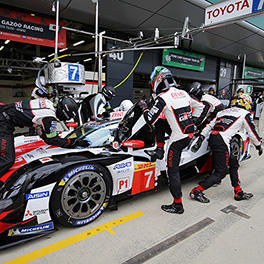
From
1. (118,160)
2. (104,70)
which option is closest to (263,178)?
(118,160)

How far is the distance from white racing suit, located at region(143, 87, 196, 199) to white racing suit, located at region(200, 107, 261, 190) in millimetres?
674

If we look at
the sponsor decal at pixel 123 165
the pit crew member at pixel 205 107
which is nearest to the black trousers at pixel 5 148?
the sponsor decal at pixel 123 165

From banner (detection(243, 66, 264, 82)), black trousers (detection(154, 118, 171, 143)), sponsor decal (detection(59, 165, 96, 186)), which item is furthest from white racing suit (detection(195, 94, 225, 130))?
banner (detection(243, 66, 264, 82))

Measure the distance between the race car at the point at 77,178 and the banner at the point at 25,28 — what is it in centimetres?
403

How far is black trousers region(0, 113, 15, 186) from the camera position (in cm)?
214

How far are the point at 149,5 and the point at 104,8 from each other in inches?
54.4

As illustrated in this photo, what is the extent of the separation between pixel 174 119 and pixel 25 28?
17.8 ft

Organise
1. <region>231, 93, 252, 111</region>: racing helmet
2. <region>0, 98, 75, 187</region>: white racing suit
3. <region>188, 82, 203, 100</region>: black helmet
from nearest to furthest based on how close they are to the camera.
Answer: <region>0, 98, 75, 187</region>: white racing suit, <region>231, 93, 252, 111</region>: racing helmet, <region>188, 82, 203, 100</region>: black helmet

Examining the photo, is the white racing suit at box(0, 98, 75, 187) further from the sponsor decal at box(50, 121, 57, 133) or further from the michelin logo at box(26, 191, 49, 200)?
the michelin logo at box(26, 191, 49, 200)

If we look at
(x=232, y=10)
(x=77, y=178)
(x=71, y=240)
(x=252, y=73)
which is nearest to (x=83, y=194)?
(x=77, y=178)

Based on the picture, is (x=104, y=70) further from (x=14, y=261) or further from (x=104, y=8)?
(x=14, y=261)

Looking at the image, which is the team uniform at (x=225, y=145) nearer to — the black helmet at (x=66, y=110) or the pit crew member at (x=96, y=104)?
the black helmet at (x=66, y=110)

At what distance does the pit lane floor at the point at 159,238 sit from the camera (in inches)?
72.6

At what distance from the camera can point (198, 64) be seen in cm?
1090
